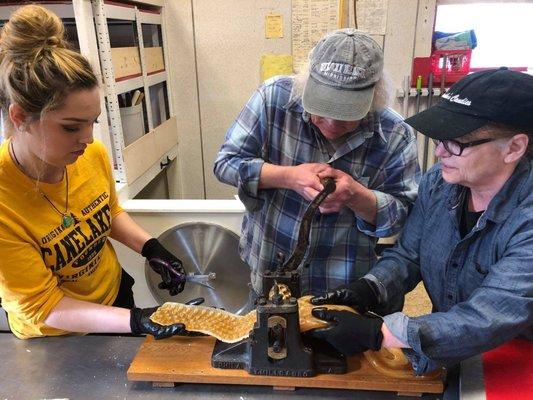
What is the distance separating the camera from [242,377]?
0.98 m

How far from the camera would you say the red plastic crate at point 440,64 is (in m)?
2.78

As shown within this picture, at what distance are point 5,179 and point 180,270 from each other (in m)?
0.62

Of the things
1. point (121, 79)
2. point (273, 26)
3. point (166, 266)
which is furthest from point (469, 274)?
point (273, 26)

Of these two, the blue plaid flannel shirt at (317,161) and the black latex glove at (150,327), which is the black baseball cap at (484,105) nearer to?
the blue plaid flannel shirt at (317,161)

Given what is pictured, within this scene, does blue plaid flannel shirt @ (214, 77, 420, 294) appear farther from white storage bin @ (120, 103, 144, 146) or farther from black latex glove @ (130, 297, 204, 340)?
white storage bin @ (120, 103, 144, 146)

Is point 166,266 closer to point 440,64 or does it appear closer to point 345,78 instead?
point 345,78

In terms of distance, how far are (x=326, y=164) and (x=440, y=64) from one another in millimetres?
2028

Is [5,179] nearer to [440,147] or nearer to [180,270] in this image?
[180,270]

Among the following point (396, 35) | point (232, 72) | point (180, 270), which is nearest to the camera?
point (180, 270)

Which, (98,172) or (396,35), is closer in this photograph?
(98,172)

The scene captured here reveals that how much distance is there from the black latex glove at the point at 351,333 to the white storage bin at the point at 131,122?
5.49 ft

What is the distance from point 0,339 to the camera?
120cm

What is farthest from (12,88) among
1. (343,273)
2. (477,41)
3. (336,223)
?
(477,41)

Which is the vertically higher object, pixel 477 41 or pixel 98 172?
pixel 477 41
